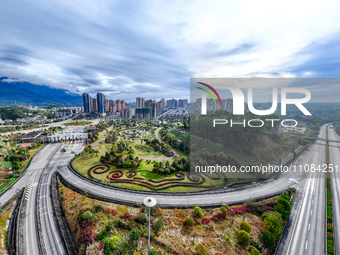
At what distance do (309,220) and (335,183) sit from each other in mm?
14066

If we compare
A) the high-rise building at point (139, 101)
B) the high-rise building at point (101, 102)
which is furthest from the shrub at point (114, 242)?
the high-rise building at point (139, 101)

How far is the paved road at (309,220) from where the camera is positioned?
13.8 m

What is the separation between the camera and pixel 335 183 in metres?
23.9

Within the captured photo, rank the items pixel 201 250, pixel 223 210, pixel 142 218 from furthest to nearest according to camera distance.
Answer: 1. pixel 223 210
2. pixel 142 218
3. pixel 201 250

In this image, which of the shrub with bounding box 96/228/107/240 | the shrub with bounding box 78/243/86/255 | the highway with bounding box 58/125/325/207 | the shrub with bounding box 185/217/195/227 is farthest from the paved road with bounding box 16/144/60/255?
the shrub with bounding box 185/217/195/227

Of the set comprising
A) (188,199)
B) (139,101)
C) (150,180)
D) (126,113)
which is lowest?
(188,199)

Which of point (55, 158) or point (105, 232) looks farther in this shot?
point (55, 158)

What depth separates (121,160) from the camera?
28.8 metres

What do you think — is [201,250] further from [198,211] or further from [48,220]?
[48,220]

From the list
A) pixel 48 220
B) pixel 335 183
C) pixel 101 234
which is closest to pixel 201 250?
pixel 101 234

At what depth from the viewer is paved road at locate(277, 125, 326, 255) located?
1384cm

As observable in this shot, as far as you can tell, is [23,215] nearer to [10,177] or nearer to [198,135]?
[10,177]

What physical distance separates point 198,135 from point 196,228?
36807mm

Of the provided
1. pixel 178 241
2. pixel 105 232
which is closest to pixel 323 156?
pixel 178 241
